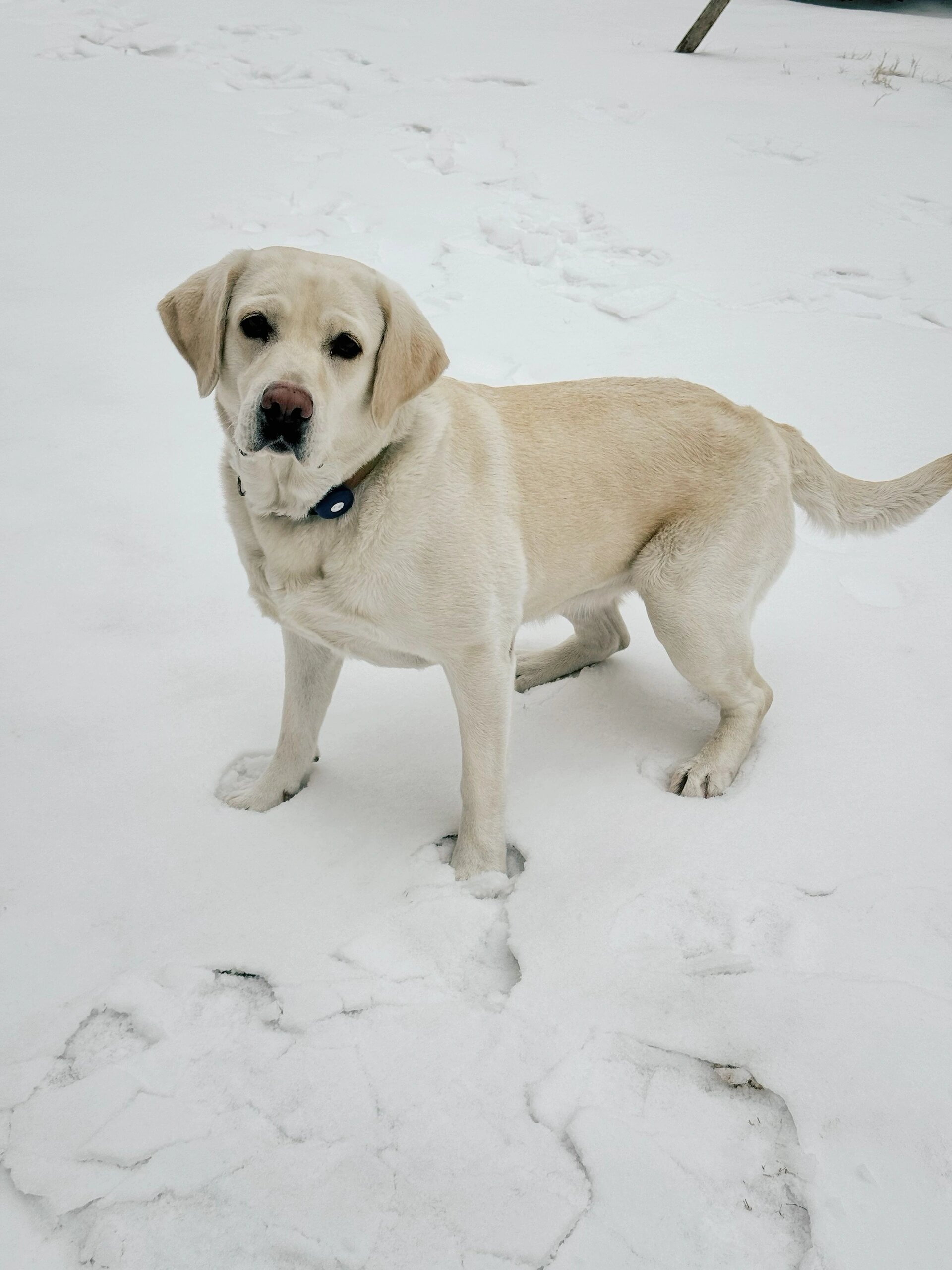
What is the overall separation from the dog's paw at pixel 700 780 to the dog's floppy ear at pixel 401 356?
131 cm

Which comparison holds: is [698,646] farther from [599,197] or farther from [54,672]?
[599,197]

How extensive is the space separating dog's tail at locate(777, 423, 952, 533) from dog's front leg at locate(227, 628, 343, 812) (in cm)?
153

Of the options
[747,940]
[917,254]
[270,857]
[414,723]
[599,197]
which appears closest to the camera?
[747,940]

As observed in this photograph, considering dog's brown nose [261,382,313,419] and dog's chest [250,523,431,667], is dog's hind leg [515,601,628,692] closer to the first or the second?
dog's chest [250,523,431,667]

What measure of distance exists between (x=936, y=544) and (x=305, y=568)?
9.20 feet

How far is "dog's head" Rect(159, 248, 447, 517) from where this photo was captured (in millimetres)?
1931

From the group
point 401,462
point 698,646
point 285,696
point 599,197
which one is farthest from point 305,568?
point 599,197

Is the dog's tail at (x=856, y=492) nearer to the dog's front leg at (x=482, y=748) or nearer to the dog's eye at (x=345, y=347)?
the dog's front leg at (x=482, y=748)

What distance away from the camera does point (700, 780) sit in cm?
260

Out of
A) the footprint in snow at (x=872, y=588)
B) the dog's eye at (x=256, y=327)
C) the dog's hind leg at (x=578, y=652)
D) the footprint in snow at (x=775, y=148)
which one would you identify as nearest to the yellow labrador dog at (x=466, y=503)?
the dog's eye at (x=256, y=327)

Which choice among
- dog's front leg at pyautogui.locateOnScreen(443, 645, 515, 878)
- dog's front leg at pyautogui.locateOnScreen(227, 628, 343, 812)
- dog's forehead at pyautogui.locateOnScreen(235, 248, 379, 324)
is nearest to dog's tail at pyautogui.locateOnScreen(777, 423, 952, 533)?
dog's front leg at pyautogui.locateOnScreen(443, 645, 515, 878)

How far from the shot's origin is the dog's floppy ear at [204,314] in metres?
2.07

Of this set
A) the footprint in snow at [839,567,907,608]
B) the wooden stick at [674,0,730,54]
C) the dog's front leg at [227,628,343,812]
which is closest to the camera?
the dog's front leg at [227,628,343,812]

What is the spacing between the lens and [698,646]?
269 cm
